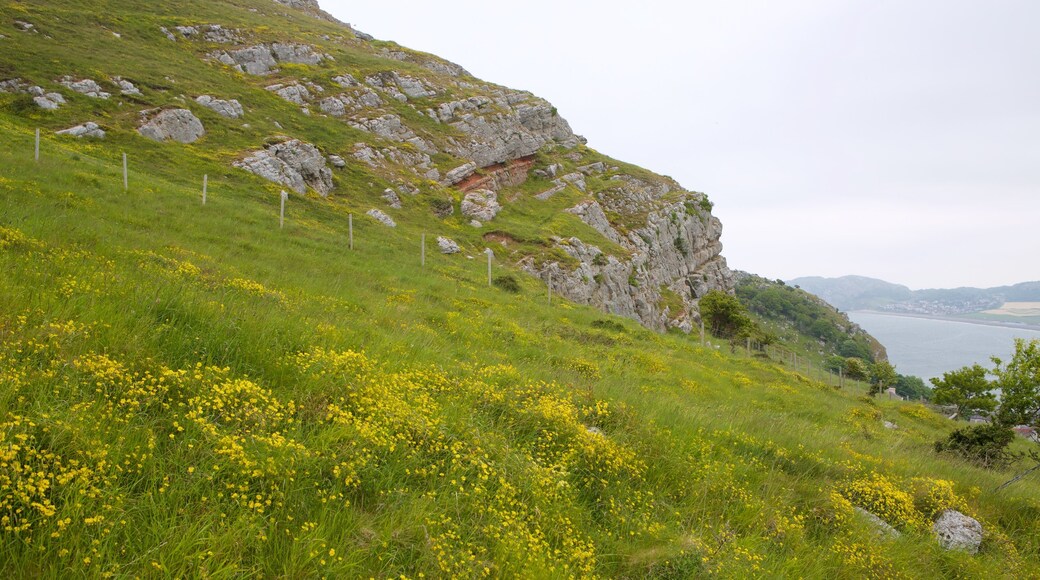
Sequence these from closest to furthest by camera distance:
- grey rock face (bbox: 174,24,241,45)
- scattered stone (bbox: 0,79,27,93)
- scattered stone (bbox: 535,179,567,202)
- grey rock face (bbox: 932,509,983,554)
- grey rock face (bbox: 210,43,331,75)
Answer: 1. grey rock face (bbox: 932,509,983,554)
2. scattered stone (bbox: 0,79,27,93)
3. grey rock face (bbox: 210,43,331,75)
4. grey rock face (bbox: 174,24,241,45)
5. scattered stone (bbox: 535,179,567,202)

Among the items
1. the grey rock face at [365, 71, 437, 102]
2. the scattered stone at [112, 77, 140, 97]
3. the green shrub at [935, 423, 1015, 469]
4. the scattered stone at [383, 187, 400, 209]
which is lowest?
the green shrub at [935, 423, 1015, 469]

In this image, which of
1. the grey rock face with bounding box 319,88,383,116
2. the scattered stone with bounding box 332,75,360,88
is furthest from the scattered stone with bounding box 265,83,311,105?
the scattered stone with bounding box 332,75,360,88

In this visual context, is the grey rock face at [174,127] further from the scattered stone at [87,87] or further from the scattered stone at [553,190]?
the scattered stone at [553,190]

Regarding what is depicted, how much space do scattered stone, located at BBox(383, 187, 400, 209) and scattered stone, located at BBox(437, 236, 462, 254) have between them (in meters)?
7.24

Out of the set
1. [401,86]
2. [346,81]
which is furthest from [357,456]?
[401,86]

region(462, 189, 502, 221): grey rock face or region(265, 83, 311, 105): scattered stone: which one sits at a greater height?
region(265, 83, 311, 105): scattered stone

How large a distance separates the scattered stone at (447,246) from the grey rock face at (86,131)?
21.6 meters

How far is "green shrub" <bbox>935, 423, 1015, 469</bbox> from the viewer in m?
12.6

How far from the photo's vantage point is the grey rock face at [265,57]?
177 ft

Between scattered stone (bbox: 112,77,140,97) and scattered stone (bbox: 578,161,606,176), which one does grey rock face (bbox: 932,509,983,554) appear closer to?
scattered stone (bbox: 112,77,140,97)

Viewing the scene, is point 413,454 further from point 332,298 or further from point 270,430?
point 332,298

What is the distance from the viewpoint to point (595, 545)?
14.1 feet

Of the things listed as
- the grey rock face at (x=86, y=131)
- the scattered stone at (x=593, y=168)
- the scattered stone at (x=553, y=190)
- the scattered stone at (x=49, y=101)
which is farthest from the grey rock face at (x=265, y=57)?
the scattered stone at (x=593, y=168)

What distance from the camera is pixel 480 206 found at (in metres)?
47.4
